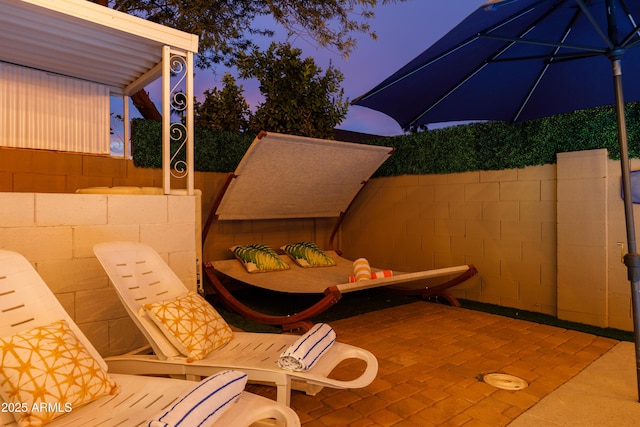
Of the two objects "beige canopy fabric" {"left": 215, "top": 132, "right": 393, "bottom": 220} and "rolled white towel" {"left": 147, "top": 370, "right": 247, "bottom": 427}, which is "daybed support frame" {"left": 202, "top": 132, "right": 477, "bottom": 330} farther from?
"rolled white towel" {"left": 147, "top": 370, "right": 247, "bottom": 427}

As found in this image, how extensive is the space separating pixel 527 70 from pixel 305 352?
345cm

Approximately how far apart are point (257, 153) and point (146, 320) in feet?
8.71

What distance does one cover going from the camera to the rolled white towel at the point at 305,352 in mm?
2525

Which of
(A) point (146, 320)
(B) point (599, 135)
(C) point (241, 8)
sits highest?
(C) point (241, 8)

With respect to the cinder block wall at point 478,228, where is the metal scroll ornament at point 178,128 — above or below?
above

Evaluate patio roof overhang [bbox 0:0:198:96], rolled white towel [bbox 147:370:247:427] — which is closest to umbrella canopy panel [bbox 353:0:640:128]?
patio roof overhang [bbox 0:0:198:96]

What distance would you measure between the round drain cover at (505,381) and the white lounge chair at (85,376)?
1.92m

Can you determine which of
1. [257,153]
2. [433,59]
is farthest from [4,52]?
[433,59]

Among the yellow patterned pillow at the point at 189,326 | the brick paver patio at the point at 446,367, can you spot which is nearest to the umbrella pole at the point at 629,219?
the brick paver patio at the point at 446,367

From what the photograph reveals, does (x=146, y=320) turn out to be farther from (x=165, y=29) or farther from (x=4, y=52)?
(x=4, y=52)

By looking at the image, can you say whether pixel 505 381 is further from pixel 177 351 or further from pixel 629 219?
pixel 177 351

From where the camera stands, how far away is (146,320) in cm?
289

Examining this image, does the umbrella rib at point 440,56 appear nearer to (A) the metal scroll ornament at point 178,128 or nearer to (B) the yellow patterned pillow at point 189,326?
(A) the metal scroll ornament at point 178,128

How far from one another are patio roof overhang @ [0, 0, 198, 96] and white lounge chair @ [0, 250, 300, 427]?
1.92 meters
